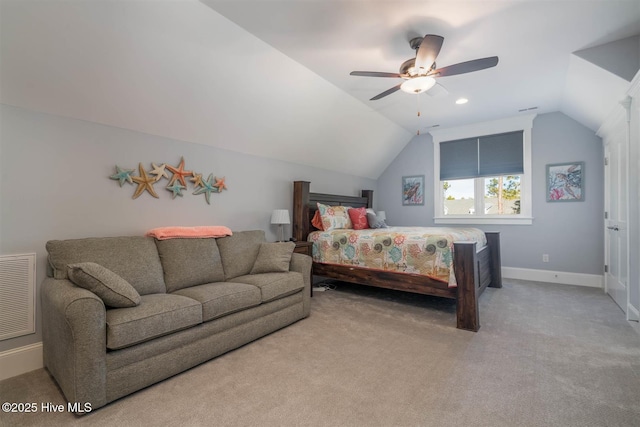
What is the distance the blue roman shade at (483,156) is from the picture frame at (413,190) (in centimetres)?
45

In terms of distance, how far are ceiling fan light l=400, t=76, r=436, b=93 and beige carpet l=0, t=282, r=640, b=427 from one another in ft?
7.51

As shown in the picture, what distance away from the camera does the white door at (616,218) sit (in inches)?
125

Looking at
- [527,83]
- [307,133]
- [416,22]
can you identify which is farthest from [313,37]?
[527,83]

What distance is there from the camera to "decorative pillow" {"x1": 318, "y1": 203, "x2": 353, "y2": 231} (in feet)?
14.1

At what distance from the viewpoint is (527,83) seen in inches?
143

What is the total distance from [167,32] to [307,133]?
2.17 m

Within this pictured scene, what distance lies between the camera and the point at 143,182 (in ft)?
9.04

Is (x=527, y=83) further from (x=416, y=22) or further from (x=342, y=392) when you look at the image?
(x=342, y=392)

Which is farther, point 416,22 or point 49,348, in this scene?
point 416,22

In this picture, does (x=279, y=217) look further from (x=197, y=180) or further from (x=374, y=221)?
(x=374, y=221)

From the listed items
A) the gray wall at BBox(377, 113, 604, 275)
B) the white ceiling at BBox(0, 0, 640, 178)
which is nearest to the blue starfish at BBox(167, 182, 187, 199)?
the white ceiling at BBox(0, 0, 640, 178)

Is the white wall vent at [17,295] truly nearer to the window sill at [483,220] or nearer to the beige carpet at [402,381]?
the beige carpet at [402,381]

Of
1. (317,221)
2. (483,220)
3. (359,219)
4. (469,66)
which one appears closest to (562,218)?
(483,220)

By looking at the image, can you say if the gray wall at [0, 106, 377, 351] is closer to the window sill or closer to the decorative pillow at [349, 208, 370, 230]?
the decorative pillow at [349, 208, 370, 230]
